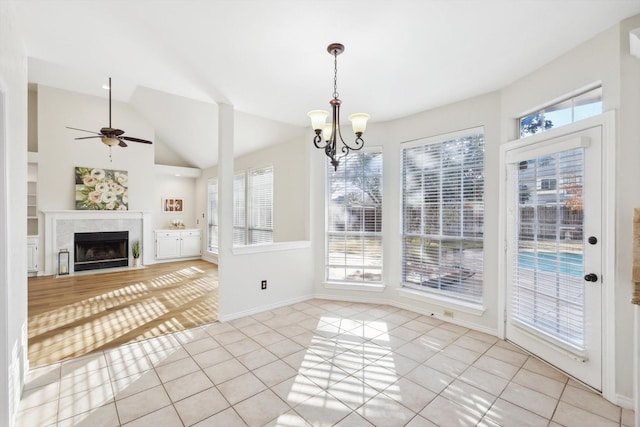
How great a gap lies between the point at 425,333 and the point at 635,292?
76.8 inches

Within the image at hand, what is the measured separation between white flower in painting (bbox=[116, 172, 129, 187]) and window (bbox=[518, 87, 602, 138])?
7.82 m

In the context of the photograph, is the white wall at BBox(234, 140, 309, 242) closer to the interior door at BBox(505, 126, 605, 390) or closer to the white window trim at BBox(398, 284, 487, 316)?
the white window trim at BBox(398, 284, 487, 316)

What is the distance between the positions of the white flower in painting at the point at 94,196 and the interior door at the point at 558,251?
7.90m

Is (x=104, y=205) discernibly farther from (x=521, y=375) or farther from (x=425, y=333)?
(x=521, y=375)

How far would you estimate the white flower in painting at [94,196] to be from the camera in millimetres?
6531

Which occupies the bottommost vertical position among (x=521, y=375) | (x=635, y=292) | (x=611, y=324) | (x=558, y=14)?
(x=521, y=375)

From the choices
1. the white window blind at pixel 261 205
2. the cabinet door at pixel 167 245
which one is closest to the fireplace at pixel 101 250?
the cabinet door at pixel 167 245

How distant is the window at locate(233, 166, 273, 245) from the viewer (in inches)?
235

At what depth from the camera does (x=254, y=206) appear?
6418mm

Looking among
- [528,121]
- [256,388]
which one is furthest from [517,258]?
[256,388]

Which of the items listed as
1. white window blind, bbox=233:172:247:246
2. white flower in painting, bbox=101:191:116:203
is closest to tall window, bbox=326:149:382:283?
white window blind, bbox=233:172:247:246

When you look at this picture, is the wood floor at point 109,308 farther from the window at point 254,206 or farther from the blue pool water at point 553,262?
the blue pool water at point 553,262

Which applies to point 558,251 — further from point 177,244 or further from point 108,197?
point 108,197

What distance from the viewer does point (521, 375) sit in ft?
8.14
